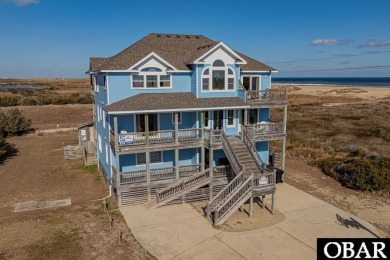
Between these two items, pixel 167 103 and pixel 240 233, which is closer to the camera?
pixel 240 233

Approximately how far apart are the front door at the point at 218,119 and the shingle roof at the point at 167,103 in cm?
134

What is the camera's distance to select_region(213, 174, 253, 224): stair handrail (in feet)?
56.3

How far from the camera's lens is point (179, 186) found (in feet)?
66.4

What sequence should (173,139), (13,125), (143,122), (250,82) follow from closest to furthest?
(173,139)
(143,122)
(250,82)
(13,125)

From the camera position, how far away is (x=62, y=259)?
13875mm

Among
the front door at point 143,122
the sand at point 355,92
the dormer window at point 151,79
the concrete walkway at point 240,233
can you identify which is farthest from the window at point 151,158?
the sand at point 355,92

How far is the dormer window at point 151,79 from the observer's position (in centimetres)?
2144

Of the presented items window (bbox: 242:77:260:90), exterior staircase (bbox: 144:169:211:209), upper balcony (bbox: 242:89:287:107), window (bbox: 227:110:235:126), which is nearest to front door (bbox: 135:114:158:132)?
exterior staircase (bbox: 144:169:211:209)

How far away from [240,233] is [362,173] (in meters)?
12.1

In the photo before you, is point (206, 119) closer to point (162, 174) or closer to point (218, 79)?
point (218, 79)

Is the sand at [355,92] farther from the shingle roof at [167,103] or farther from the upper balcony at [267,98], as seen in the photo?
the shingle roof at [167,103]

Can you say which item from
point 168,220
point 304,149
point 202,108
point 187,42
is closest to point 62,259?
point 168,220

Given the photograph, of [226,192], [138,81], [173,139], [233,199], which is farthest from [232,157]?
[138,81]

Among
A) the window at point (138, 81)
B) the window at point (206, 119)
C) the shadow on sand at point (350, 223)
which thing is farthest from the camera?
the window at point (206, 119)
